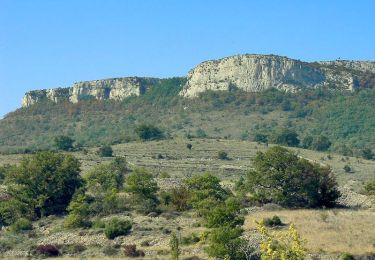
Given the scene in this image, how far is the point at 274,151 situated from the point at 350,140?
78873 millimetres

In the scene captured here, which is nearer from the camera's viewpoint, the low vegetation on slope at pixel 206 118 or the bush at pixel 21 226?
the bush at pixel 21 226

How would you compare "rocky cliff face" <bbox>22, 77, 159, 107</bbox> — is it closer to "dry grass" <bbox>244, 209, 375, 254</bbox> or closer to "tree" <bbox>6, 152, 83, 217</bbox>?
"tree" <bbox>6, 152, 83, 217</bbox>

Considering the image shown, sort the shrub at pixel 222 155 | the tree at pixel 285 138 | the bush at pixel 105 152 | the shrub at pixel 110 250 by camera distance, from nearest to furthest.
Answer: the shrub at pixel 110 250 → the bush at pixel 105 152 → the shrub at pixel 222 155 → the tree at pixel 285 138

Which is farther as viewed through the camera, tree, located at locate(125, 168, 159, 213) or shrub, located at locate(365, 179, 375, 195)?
shrub, located at locate(365, 179, 375, 195)

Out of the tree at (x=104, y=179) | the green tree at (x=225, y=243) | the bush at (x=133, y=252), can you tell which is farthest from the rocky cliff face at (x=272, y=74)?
the green tree at (x=225, y=243)

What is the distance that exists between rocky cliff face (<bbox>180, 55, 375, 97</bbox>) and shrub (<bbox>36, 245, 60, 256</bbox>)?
401ft

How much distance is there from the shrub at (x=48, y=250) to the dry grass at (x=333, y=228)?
1304cm

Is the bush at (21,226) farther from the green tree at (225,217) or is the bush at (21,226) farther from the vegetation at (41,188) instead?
the green tree at (225,217)

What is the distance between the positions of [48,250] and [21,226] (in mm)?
9278

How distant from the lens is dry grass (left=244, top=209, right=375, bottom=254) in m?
49.2

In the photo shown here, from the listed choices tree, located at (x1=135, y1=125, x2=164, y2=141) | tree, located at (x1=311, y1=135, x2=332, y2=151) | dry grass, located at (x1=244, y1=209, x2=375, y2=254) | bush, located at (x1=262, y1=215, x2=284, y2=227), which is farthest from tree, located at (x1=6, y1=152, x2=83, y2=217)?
tree, located at (x1=311, y1=135, x2=332, y2=151)

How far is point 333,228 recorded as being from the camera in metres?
53.3

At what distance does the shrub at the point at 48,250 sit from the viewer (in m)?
53.8

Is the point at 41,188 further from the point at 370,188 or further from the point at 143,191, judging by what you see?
the point at 370,188
